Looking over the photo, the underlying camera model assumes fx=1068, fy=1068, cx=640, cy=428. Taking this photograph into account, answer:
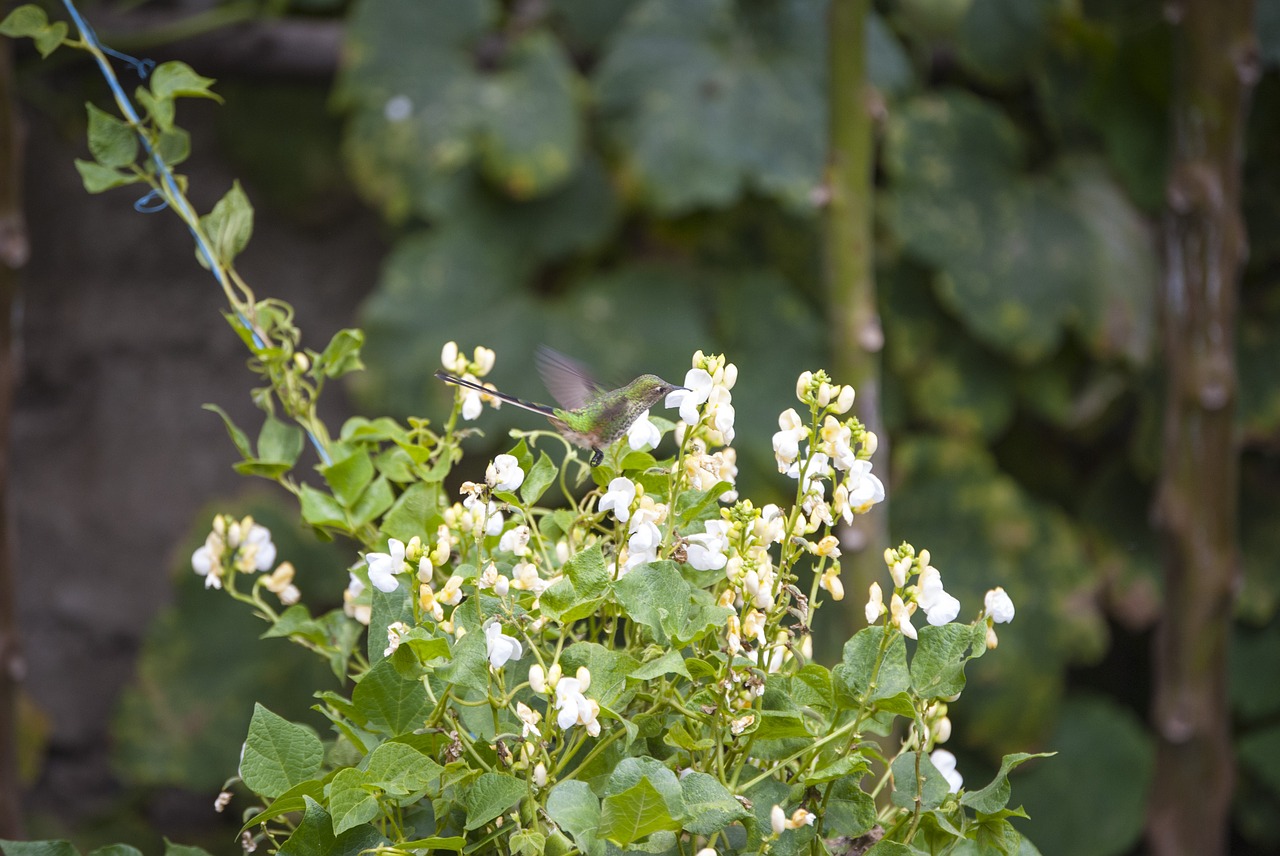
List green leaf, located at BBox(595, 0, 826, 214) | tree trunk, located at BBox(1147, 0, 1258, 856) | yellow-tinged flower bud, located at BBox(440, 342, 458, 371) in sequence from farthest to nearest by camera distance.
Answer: green leaf, located at BBox(595, 0, 826, 214) < tree trunk, located at BBox(1147, 0, 1258, 856) < yellow-tinged flower bud, located at BBox(440, 342, 458, 371)

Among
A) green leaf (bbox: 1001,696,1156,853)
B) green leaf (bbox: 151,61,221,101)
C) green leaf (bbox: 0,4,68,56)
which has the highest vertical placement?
green leaf (bbox: 0,4,68,56)

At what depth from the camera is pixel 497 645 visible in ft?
1.12

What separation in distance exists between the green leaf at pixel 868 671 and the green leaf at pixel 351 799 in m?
0.16

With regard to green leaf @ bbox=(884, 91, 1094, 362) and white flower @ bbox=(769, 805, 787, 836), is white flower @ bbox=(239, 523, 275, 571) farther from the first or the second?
green leaf @ bbox=(884, 91, 1094, 362)

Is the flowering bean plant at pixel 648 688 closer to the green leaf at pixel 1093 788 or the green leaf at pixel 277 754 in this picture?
the green leaf at pixel 277 754

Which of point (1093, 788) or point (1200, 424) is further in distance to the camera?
point (1093, 788)

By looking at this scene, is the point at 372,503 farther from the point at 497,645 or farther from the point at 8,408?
the point at 8,408

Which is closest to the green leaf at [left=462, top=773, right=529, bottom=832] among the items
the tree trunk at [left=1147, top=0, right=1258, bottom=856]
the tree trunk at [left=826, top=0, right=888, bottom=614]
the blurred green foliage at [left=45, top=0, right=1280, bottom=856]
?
the tree trunk at [left=826, top=0, right=888, bottom=614]

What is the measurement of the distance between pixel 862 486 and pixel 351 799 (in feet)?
0.66

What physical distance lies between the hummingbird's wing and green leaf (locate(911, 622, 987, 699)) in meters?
0.19

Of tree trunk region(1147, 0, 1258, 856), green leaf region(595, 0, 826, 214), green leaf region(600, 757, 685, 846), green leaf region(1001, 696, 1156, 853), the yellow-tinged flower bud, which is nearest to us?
green leaf region(600, 757, 685, 846)

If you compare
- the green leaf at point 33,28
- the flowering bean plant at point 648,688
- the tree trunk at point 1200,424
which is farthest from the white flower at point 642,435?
the tree trunk at point 1200,424

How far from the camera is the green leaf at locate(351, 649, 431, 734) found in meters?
0.37

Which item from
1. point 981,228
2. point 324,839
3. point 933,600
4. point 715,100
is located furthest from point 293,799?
point 981,228
